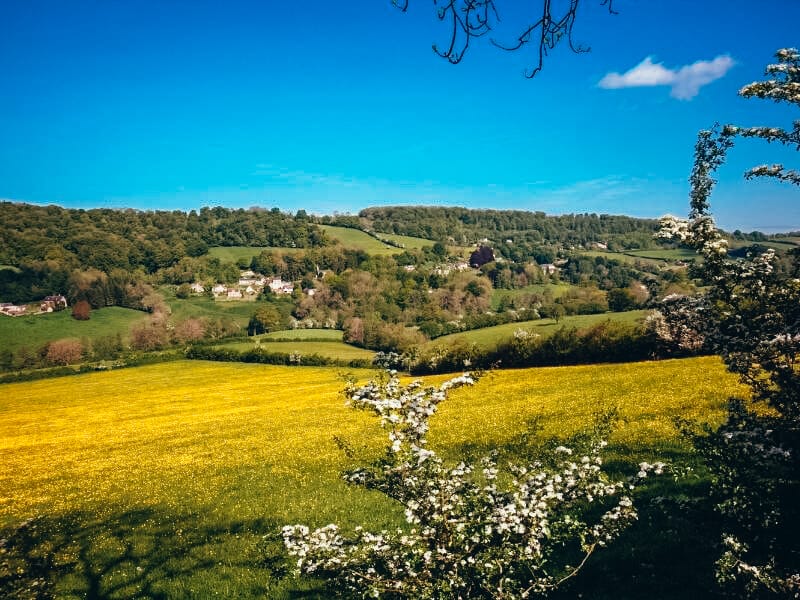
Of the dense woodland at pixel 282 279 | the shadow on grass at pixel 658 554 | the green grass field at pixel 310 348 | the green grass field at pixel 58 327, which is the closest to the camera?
the shadow on grass at pixel 658 554

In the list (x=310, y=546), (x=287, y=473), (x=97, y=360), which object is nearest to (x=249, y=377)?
(x=97, y=360)

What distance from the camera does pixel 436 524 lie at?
580 centimetres

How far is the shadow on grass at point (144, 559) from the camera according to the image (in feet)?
35.0

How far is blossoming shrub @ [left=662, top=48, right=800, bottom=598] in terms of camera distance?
5.49 meters

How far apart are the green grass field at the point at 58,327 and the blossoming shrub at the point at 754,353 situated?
120995 mm

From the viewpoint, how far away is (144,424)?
4128 cm

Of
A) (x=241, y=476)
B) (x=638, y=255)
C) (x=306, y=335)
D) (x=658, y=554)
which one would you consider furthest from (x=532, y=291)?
(x=658, y=554)

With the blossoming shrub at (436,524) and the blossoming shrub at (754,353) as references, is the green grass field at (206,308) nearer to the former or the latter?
the blossoming shrub at (436,524)

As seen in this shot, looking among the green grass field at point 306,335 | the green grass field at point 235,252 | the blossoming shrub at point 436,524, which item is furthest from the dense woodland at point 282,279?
the blossoming shrub at point 436,524

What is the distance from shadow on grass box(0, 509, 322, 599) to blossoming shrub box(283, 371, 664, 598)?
116 inches

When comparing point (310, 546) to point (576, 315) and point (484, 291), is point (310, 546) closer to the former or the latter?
point (576, 315)

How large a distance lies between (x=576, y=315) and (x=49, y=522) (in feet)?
305

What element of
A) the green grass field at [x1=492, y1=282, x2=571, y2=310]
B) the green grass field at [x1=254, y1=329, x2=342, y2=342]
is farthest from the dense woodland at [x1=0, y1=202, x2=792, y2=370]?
the green grass field at [x1=254, y1=329, x2=342, y2=342]

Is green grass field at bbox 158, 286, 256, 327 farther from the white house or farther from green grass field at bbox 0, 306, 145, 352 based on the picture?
the white house
